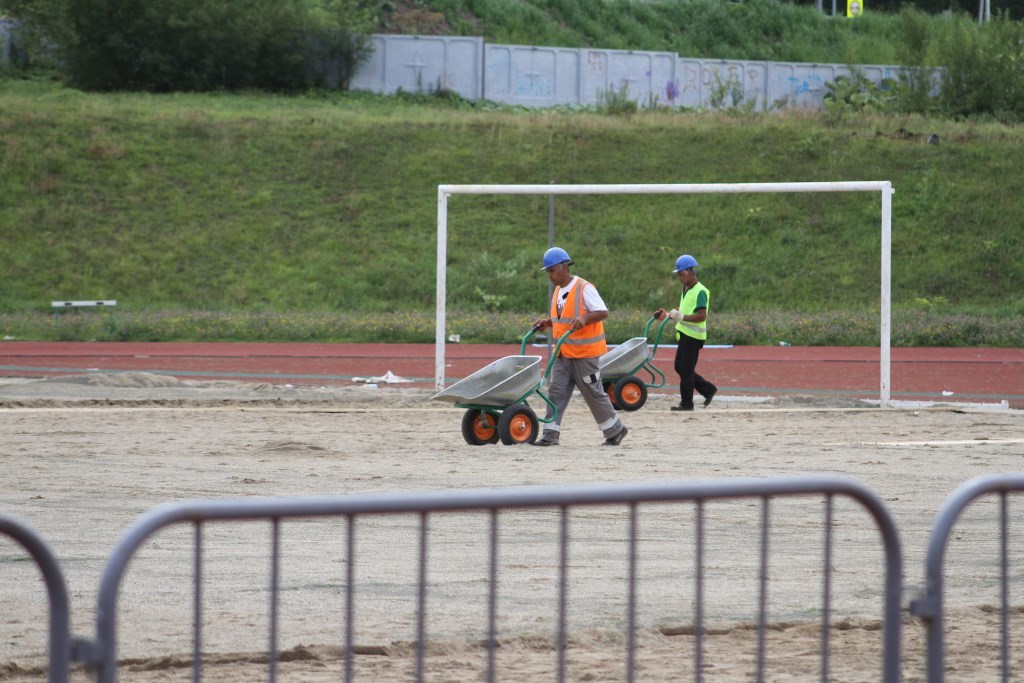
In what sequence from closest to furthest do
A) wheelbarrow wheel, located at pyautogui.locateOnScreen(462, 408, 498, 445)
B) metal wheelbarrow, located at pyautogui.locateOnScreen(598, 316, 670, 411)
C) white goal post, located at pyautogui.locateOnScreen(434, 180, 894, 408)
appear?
wheelbarrow wheel, located at pyautogui.locateOnScreen(462, 408, 498, 445) → metal wheelbarrow, located at pyautogui.locateOnScreen(598, 316, 670, 411) → white goal post, located at pyautogui.locateOnScreen(434, 180, 894, 408)

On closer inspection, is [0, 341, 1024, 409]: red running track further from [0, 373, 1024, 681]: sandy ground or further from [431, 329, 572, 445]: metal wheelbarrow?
[431, 329, 572, 445]: metal wheelbarrow

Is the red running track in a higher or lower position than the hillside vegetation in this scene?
lower

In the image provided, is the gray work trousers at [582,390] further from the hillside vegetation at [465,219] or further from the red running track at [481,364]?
the hillside vegetation at [465,219]

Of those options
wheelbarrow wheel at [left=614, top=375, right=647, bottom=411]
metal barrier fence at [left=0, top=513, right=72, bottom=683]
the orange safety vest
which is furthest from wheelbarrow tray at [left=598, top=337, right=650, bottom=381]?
metal barrier fence at [left=0, top=513, right=72, bottom=683]

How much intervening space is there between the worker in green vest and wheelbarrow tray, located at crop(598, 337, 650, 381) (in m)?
0.40

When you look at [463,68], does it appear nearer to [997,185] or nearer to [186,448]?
[997,185]

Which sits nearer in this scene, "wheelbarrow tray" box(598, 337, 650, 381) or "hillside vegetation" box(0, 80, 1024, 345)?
"wheelbarrow tray" box(598, 337, 650, 381)

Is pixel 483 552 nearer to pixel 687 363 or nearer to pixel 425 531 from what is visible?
pixel 425 531

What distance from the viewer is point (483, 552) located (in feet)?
22.8

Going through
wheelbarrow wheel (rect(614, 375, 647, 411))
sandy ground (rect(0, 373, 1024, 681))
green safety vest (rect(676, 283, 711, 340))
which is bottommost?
sandy ground (rect(0, 373, 1024, 681))

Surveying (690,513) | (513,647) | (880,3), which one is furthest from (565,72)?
(513,647)

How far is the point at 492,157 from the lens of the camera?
107 feet

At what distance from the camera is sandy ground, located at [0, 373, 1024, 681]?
5.25m

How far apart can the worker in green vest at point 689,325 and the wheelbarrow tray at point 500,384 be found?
9.92ft
